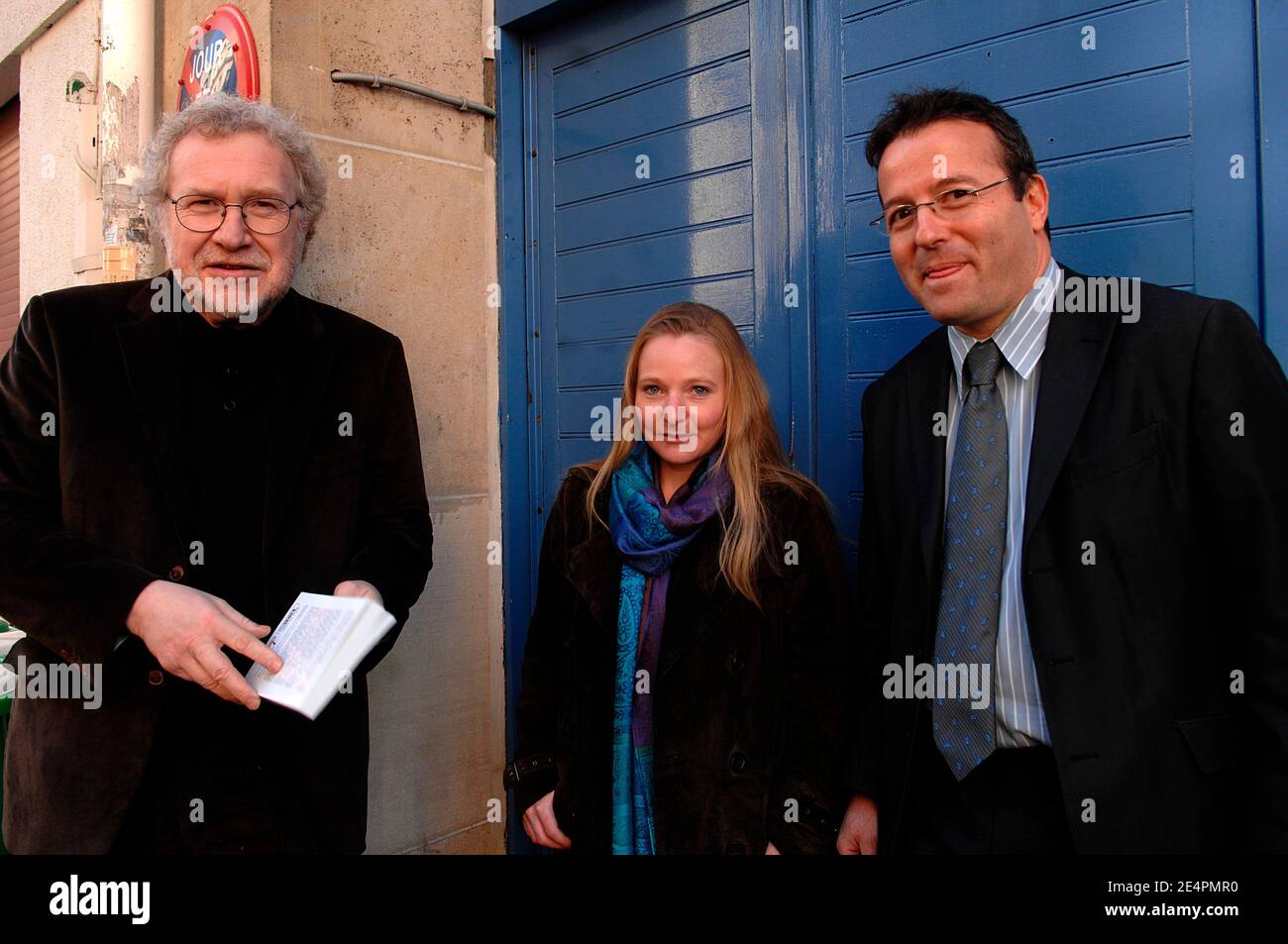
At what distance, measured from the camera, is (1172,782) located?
1618 millimetres

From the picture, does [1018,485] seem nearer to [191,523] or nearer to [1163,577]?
[1163,577]

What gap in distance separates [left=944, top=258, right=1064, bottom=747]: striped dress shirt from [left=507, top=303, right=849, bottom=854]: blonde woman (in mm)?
486

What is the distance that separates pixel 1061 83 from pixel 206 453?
2.57 m

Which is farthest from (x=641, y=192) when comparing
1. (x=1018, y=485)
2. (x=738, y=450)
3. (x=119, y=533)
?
(x=119, y=533)

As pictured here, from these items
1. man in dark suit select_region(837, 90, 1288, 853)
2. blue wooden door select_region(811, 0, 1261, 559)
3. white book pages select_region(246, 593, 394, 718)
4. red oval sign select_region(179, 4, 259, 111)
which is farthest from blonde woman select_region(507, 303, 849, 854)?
red oval sign select_region(179, 4, 259, 111)

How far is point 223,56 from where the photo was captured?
3.37m

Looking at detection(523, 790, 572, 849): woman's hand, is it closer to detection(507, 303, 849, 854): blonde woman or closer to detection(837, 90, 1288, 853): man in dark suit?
detection(507, 303, 849, 854): blonde woman

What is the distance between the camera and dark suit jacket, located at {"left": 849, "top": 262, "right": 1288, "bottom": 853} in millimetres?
1550

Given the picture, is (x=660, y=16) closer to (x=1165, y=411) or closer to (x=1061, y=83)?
(x=1061, y=83)

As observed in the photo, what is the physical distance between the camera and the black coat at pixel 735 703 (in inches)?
84.1

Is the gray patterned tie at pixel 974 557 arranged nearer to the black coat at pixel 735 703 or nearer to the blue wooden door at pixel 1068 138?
the black coat at pixel 735 703

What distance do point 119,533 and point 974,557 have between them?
200cm

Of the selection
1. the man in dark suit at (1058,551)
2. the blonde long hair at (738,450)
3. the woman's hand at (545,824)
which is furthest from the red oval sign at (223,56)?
the woman's hand at (545,824)
